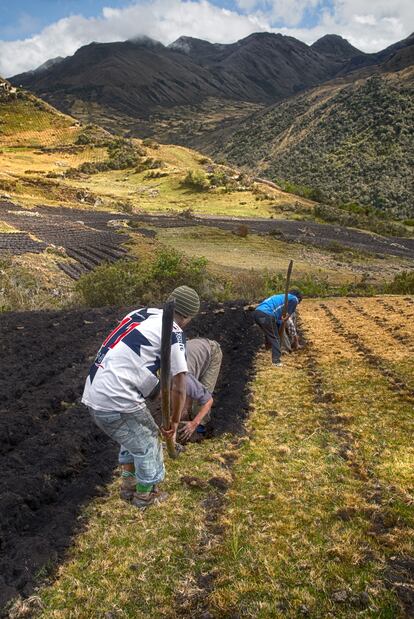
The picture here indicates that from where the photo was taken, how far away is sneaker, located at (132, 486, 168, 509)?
5012 millimetres

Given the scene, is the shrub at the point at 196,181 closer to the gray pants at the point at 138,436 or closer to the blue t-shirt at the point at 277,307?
the blue t-shirt at the point at 277,307

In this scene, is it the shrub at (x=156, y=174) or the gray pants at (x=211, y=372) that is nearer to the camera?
the gray pants at (x=211, y=372)

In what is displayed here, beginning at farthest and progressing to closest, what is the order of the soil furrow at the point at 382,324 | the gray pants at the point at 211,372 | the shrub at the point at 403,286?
the shrub at the point at 403,286
the soil furrow at the point at 382,324
the gray pants at the point at 211,372

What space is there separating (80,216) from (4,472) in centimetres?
4387

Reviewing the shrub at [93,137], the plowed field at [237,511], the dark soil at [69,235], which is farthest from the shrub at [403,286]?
the shrub at [93,137]

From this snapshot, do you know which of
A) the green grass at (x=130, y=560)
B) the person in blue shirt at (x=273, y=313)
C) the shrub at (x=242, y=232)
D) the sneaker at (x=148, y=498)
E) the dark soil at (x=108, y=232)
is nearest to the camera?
the green grass at (x=130, y=560)

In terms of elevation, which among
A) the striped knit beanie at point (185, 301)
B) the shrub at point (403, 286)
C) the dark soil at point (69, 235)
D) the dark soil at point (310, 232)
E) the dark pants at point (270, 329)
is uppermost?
the striped knit beanie at point (185, 301)

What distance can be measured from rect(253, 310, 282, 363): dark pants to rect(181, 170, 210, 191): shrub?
2224 inches

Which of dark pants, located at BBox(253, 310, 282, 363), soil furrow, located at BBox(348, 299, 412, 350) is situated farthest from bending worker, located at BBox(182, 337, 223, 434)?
soil furrow, located at BBox(348, 299, 412, 350)

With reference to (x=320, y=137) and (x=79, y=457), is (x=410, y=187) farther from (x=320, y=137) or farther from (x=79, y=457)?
(x=79, y=457)

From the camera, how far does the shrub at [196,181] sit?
Result: 6531cm

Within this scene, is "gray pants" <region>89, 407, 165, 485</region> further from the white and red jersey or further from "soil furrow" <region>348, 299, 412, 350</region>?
"soil furrow" <region>348, 299, 412, 350</region>

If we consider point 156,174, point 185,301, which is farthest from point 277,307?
point 156,174

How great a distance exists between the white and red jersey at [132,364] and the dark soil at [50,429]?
4.64 feet
